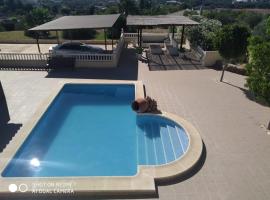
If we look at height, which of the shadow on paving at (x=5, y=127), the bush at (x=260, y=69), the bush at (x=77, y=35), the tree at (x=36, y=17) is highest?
the bush at (x=260, y=69)

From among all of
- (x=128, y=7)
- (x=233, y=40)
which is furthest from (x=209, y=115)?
(x=128, y=7)

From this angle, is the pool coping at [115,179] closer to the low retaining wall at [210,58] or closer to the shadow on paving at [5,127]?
the shadow on paving at [5,127]

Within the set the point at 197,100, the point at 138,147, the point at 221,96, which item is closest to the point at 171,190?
the point at 138,147

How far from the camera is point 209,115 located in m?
13.5

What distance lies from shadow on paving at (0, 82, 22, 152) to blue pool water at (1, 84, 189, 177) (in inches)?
34.2

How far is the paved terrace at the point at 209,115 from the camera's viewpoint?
28.4ft

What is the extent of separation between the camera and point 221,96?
52.1 feet

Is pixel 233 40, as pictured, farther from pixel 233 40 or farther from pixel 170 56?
pixel 170 56

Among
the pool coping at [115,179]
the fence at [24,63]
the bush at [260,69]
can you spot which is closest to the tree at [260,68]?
the bush at [260,69]

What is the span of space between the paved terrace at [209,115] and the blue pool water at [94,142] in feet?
4.11

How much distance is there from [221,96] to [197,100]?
1780 mm

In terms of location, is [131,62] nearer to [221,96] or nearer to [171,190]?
[221,96]

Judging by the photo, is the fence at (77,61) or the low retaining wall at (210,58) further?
the low retaining wall at (210,58)

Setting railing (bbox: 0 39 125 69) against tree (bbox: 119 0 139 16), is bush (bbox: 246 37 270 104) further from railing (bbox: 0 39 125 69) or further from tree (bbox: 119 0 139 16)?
tree (bbox: 119 0 139 16)
